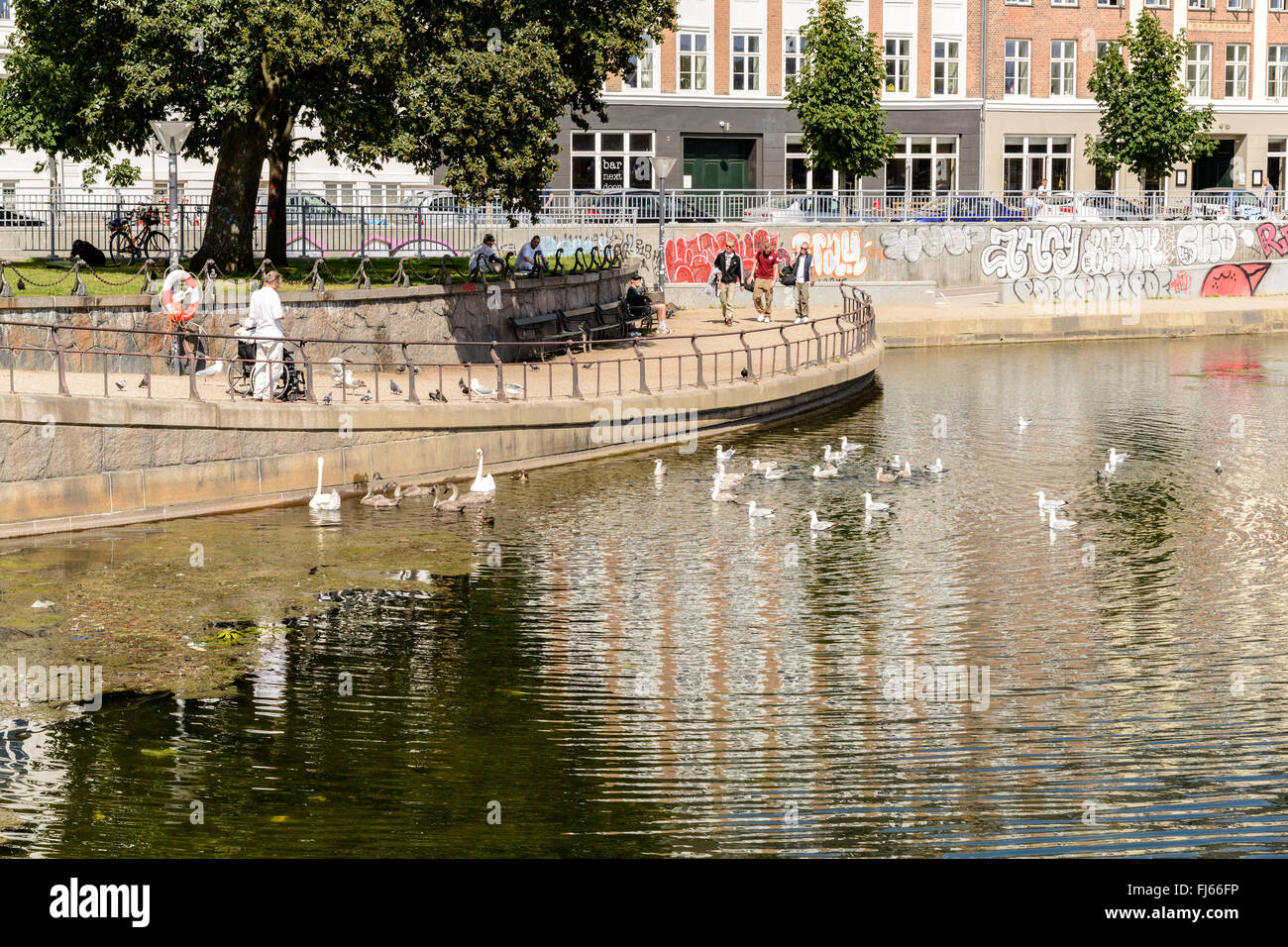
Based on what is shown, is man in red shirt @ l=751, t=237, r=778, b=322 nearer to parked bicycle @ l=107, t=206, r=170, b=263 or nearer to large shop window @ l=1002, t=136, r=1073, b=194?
parked bicycle @ l=107, t=206, r=170, b=263

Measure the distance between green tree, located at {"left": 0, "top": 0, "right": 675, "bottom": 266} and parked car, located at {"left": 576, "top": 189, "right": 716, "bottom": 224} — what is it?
13580mm

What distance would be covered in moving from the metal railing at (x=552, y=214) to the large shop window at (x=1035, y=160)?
12083 mm

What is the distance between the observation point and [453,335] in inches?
1063

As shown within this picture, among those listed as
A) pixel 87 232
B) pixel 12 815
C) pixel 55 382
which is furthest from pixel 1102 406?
pixel 12 815

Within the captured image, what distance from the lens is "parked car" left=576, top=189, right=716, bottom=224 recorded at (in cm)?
4259

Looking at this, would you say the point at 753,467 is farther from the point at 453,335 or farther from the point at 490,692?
the point at 490,692

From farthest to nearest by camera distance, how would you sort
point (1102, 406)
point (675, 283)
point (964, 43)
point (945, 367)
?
point (964, 43) < point (675, 283) < point (945, 367) < point (1102, 406)

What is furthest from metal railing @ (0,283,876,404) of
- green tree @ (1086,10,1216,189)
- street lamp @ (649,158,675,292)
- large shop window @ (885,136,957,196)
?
large shop window @ (885,136,957,196)

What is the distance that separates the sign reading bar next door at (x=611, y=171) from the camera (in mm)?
56753

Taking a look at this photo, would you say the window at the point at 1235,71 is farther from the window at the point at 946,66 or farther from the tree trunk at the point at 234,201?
the tree trunk at the point at 234,201

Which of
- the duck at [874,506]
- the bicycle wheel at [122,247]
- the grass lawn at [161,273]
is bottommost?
the duck at [874,506]

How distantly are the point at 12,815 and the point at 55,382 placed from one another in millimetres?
10455

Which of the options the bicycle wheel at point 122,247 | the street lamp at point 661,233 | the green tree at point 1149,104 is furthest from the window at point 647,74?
the bicycle wheel at point 122,247

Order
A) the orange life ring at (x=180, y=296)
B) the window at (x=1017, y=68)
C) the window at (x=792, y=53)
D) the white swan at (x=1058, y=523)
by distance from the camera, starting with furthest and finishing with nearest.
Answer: the window at (x=1017, y=68)
the window at (x=792, y=53)
the orange life ring at (x=180, y=296)
the white swan at (x=1058, y=523)
